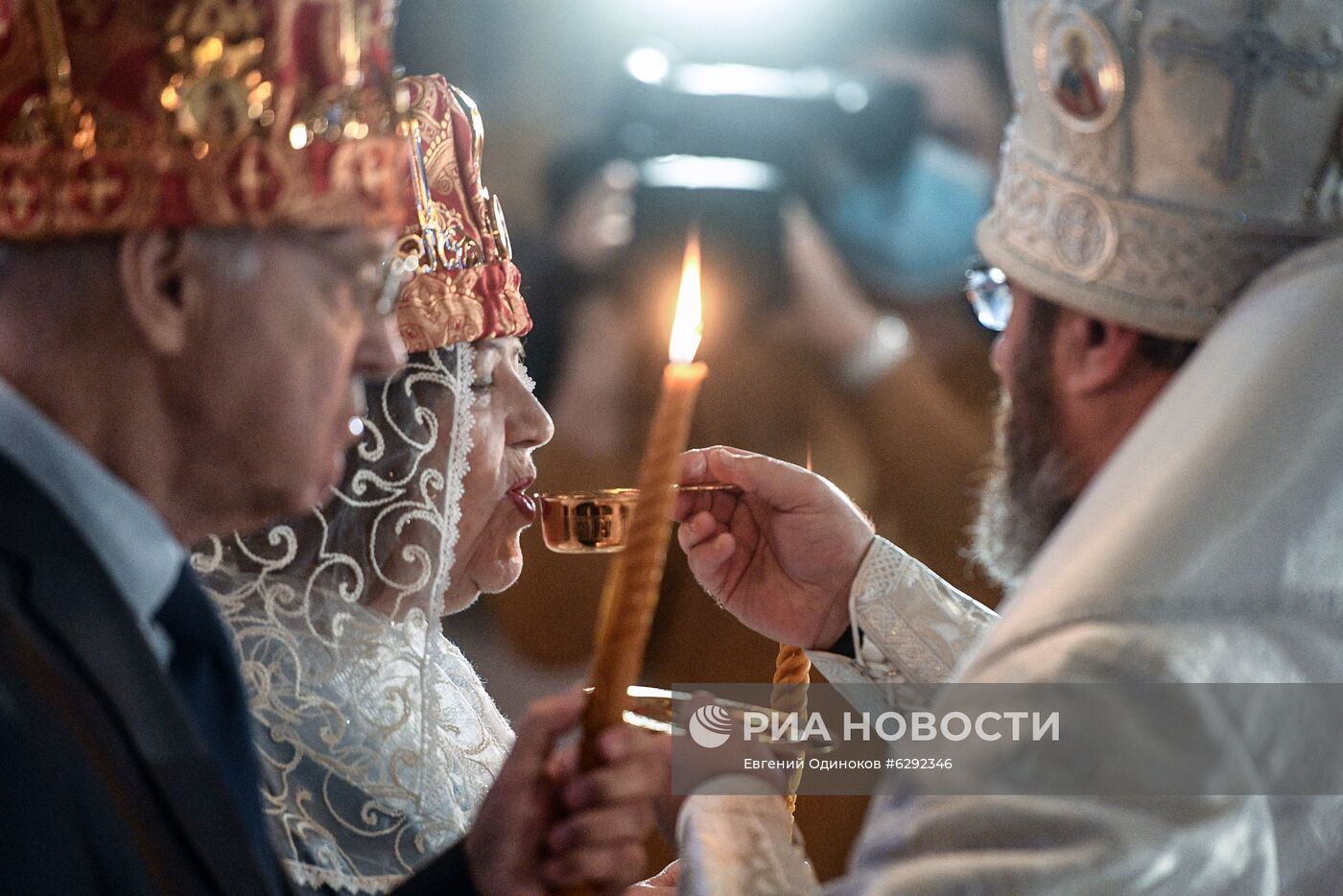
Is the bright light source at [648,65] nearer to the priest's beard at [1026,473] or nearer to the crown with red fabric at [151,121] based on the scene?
the priest's beard at [1026,473]

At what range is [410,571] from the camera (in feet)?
9.39

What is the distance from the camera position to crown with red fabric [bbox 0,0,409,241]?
166cm

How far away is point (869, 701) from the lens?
116 inches

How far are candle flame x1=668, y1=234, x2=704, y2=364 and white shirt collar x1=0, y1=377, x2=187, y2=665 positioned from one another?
0.65m

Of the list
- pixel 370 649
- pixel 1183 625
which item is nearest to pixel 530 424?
Answer: pixel 370 649

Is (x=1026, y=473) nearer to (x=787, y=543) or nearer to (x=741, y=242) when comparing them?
(x=787, y=543)

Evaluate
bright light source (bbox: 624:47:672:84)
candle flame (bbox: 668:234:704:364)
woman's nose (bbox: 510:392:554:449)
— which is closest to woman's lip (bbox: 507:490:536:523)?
→ woman's nose (bbox: 510:392:554:449)

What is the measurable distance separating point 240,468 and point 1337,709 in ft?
4.65

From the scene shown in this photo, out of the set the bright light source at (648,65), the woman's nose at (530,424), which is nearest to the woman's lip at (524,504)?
the woman's nose at (530,424)

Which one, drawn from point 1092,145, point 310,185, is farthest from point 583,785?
point 1092,145

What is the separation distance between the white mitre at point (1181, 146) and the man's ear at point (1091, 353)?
0.09 ft

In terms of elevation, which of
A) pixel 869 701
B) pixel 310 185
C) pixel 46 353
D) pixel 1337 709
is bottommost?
pixel 869 701

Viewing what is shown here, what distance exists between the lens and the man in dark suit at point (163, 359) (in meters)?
1.61

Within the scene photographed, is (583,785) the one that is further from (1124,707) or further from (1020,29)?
(1020,29)
